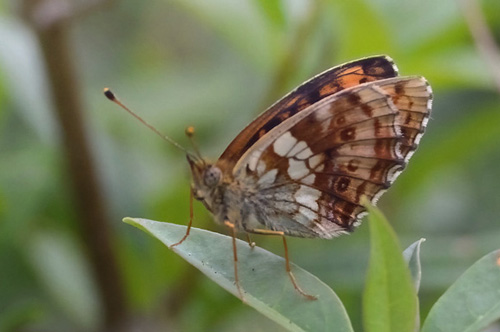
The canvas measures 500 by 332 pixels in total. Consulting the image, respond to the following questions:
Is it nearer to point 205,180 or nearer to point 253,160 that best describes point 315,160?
point 253,160

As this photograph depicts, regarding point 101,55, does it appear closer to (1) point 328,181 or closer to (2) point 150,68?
(2) point 150,68

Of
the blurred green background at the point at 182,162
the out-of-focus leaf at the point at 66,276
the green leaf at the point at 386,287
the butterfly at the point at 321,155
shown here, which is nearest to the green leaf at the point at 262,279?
the green leaf at the point at 386,287

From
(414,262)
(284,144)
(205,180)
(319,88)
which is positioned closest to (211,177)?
(205,180)

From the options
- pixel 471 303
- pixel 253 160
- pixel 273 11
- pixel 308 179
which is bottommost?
pixel 471 303

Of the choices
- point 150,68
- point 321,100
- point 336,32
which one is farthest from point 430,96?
point 150,68

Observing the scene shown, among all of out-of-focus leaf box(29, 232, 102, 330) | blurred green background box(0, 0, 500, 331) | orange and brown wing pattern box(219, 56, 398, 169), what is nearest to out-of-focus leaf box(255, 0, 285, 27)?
blurred green background box(0, 0, 500, 331)

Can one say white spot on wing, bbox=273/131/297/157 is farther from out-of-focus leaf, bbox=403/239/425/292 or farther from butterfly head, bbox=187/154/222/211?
out-of-focus leaf, bbox=403/239/425/292

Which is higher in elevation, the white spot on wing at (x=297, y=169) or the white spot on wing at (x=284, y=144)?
the white spot on wing at (x=284, y=144)

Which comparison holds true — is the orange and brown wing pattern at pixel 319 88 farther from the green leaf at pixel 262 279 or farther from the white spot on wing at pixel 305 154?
the green leaf at pixel 262 279
